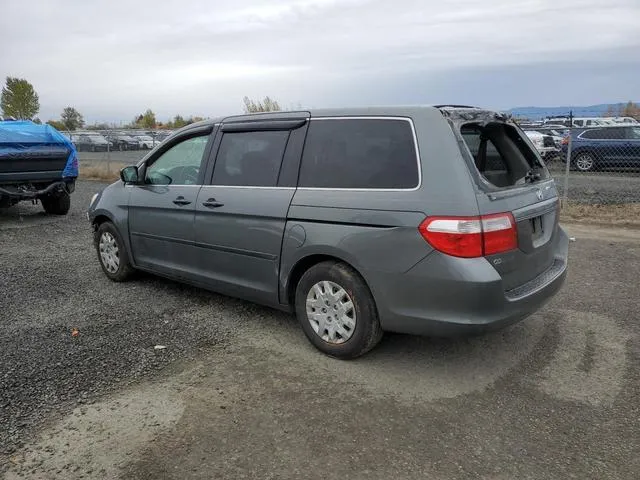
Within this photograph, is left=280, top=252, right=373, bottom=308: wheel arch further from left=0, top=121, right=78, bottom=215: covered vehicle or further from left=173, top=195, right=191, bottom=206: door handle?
left=0, top=121, right=78, bottom=215: covered vehicle

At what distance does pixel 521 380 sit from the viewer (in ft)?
11.9

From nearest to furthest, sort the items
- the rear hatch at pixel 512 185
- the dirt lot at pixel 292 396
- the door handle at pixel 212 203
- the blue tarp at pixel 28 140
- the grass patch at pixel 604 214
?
the dirt lot at pixel 292 396, the rear hatch at pixel 512 185, the door handle at pixel 212 203, the grass patch at pixel 604 214, the blue tarp at pixel 28 140

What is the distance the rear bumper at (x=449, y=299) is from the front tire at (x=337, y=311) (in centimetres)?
13

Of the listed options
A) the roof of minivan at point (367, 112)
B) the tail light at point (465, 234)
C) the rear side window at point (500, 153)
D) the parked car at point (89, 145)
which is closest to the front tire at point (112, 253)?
the roof of minivan at point (367, 112)

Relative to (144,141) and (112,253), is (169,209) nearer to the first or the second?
(112,253)

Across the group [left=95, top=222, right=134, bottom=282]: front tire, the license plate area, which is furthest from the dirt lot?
the license plate area

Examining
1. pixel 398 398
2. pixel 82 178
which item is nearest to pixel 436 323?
pixel 398 398

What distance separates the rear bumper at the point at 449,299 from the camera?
3260 millimetres

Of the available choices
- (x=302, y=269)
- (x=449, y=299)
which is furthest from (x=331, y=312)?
(x=449, y=299)

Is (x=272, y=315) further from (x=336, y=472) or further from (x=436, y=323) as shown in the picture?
(x=336, y=472)

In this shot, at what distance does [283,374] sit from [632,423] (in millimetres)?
2092

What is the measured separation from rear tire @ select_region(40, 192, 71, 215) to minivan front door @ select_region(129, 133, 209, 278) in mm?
5810

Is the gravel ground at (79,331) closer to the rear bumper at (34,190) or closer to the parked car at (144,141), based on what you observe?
the rear bumper at (34,190)

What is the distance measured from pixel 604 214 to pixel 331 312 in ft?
24.4
